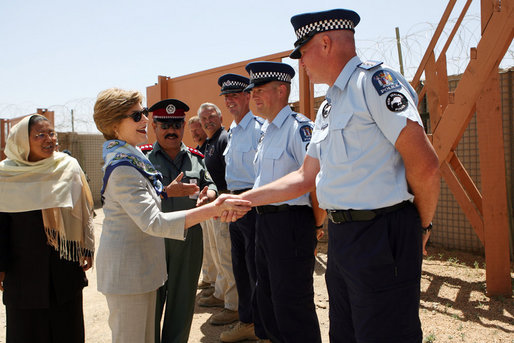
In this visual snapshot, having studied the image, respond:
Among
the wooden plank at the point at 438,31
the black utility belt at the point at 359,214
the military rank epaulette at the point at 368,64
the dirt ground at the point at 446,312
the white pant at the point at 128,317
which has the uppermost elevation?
the wooden plank at the point at 438,31

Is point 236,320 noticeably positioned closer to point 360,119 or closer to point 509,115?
point 360,119

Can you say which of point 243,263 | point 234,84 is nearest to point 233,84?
point 234,84

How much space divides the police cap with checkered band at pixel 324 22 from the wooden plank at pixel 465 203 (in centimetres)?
309

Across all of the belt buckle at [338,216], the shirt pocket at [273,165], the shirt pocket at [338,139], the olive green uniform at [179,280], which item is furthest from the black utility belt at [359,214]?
the olive green uniform at [179,280]

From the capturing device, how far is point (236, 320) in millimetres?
4145

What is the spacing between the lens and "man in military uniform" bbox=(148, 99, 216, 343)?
3.08 m

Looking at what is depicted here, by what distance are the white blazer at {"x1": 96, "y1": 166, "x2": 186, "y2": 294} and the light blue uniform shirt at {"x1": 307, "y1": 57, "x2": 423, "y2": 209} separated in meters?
0.92

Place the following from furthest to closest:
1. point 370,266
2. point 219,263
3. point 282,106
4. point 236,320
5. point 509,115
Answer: point 509,115
point 219,263
point 236,320
point 282,106
point 370,266

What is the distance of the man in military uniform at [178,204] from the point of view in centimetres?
308

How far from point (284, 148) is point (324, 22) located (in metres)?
1.13

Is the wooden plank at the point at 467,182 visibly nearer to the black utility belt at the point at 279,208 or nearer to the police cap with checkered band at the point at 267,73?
the police cap with checkered band at the point at 267,73

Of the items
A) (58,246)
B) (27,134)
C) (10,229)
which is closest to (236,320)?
(58,246)

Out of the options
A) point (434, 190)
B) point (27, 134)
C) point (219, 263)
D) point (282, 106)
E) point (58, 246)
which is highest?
point (282, 106)

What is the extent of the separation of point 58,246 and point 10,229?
13.9 inches
